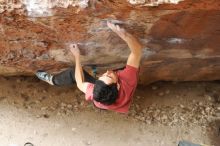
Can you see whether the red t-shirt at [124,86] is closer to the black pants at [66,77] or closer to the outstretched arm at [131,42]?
the outstretched arm at [131,42]

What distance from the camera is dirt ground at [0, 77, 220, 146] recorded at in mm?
4109

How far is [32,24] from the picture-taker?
326cm

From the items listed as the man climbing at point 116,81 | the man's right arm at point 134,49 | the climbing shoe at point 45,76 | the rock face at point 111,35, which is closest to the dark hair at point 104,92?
the man climbing at point 116,81

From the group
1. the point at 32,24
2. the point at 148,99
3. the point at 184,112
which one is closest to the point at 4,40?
the point at 32,24

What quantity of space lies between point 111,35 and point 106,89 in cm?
47

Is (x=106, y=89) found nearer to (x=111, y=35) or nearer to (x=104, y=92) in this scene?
(x=104, y=92)

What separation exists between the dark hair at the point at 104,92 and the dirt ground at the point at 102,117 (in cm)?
99

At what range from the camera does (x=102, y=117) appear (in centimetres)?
427

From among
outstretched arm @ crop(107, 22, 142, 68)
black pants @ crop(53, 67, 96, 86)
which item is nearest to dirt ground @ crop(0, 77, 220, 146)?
black pants @ crop(53, 67, 96, 86)

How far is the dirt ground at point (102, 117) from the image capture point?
4.11m

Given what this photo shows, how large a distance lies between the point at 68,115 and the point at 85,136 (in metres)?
0.28

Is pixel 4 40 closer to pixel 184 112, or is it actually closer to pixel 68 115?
pixel 68 115

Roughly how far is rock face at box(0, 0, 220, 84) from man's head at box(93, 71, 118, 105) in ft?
1.22

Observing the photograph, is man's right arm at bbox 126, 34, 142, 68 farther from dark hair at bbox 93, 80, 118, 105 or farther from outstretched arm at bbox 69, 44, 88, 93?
outstretched arm at bbox 69, 44, 88, 93
